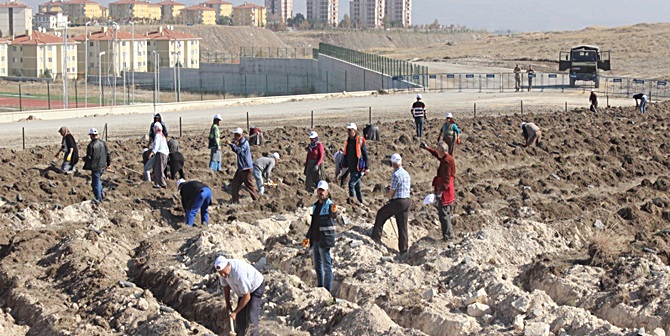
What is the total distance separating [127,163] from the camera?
2248 centimetres

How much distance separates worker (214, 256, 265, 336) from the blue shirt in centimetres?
334

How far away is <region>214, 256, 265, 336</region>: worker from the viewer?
10.4 m

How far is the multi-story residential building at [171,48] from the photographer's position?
9156 centimetres

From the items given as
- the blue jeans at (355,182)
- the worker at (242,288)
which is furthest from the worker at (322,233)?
the blue jeans at (355,182)

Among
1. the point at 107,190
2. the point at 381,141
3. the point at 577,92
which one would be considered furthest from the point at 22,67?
the point at 107,190

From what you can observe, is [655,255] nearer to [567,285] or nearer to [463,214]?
[567,285]

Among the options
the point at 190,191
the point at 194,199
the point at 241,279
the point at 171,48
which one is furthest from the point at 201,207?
the point at 171,48

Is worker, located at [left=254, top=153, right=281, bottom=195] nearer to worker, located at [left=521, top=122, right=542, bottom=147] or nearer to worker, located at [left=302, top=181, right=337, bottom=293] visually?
worker, located at [left=302, top=181, right=337, bottom=293]

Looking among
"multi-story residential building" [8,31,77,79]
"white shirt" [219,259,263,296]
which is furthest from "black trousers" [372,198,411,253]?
"multi-story residential building" [8,31,77,79]

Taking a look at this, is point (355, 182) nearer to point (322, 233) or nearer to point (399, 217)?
point (399, 217)

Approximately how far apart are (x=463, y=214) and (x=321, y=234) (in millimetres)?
5167

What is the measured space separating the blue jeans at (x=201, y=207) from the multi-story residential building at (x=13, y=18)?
4817 inches

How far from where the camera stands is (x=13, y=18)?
5281 inches

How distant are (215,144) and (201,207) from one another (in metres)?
4.53
